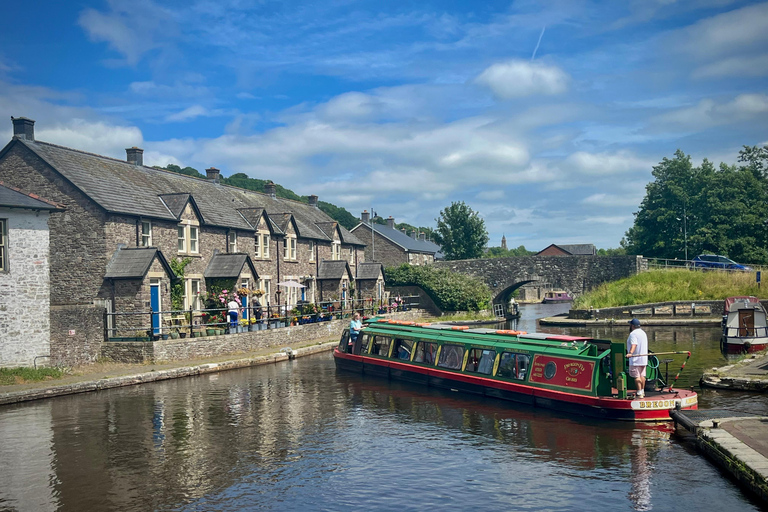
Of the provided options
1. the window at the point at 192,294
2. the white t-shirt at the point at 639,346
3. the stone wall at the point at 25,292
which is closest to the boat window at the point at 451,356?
the white t-shirt at the point at 639,346

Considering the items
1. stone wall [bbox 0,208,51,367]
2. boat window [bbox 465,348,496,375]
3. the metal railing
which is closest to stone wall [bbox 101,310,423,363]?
the metal railing

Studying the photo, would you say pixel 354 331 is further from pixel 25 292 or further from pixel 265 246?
pixel 265 246

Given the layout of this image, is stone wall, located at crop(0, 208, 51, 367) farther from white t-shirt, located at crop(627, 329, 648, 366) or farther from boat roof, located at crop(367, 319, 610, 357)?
white t-shirt, located at crop(627, 329, 648, 366)

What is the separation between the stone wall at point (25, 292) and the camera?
67.8 feet

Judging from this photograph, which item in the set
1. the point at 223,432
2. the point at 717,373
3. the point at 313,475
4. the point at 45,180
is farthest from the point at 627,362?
the point at 45,180

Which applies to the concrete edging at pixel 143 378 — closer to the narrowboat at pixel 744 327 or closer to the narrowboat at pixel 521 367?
the narrowboat at pixel 521 367

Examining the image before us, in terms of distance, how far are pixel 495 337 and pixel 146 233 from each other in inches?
656

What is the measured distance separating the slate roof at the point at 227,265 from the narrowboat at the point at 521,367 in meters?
9.65

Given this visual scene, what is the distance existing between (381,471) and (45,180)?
2160 cm

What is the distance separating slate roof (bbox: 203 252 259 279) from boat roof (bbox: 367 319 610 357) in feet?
30.5

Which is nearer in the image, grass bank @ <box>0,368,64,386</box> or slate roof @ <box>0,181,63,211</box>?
grass bank @ <box>0,368,64,386</box>

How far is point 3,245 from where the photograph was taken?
2075 centimetres

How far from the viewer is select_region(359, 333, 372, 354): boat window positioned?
23.2m

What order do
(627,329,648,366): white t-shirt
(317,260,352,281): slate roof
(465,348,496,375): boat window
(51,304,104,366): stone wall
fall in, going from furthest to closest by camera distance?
(317,260,352,281): slate roof
(51,304,104,366): stone wall
(465,348,496,375): boat window
(627,329,648,366): white t-shirt
